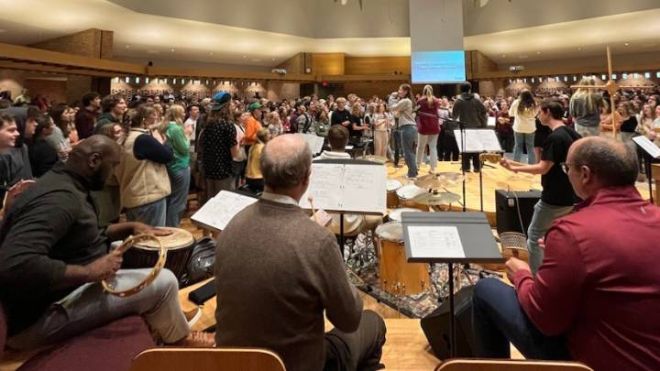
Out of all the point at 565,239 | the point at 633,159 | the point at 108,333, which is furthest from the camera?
the point at 108,333

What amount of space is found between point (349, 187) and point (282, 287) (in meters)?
1.26

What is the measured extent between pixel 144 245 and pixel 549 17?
14396 mm

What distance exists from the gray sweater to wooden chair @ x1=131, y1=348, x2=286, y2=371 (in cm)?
20

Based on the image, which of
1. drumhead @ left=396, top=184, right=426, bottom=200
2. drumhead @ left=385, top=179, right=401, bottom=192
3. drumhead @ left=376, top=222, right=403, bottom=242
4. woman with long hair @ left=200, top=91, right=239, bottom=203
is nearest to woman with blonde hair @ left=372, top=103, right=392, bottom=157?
drumhead @ left=385, top=179, right=401, bottom=192

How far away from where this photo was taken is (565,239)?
4.33 feet

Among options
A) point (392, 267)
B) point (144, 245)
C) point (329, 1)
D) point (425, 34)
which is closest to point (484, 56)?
point (329, 1)

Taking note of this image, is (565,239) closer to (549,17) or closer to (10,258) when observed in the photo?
(10,258)

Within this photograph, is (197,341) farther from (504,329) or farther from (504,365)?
(504,365)

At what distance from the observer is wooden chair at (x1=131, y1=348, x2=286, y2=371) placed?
1129 millimetres

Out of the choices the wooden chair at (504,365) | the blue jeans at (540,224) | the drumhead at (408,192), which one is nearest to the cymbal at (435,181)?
the drumhead at (408,192)

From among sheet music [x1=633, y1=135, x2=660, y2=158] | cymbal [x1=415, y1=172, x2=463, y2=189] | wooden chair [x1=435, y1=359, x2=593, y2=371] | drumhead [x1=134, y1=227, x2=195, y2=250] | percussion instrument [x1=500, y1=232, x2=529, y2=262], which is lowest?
percussion instrument [x1=500, y1=232, x2=529, y2=262]

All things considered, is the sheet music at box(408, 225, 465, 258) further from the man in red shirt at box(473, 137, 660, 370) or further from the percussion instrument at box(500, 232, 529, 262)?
the percussion instrument at box(500, 232, 529, 262)

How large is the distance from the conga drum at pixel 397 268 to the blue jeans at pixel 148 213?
1893mm

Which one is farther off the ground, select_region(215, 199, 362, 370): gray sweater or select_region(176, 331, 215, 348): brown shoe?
select_region(215, 199, 362, 370): gray sweater
